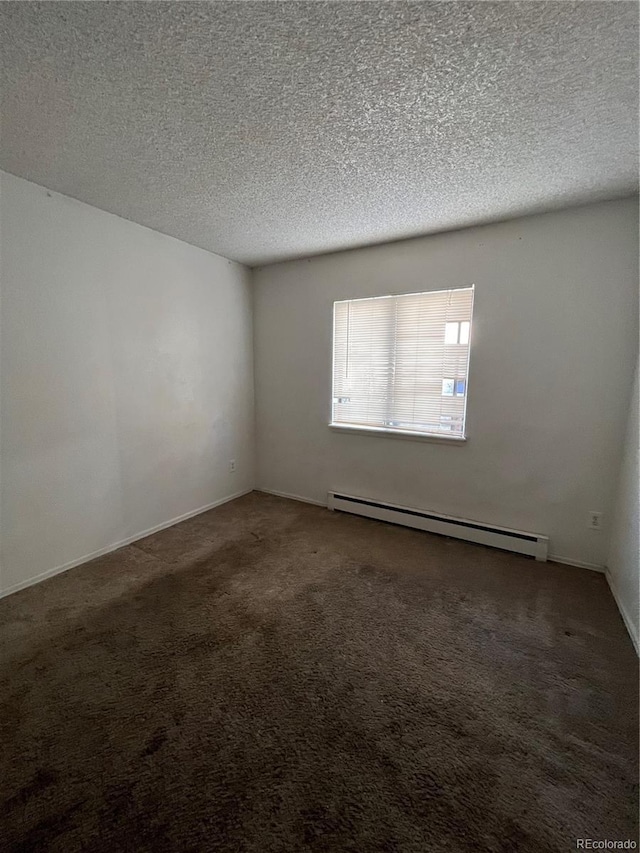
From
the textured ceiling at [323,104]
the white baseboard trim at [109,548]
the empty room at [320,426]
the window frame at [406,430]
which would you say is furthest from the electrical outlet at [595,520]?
the white baseboard trim at [109,548]

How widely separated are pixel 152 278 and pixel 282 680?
117 inches

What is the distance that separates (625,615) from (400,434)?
72.7 inches

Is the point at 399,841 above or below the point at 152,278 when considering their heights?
below

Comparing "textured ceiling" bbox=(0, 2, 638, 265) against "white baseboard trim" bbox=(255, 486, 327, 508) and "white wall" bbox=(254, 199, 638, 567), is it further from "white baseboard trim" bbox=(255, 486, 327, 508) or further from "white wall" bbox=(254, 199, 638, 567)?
"white baseboard trim" bbox=(255, 486, 327, 508)

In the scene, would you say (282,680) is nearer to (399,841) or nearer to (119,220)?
(399,841)

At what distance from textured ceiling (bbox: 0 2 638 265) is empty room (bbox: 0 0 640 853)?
1 centimetres

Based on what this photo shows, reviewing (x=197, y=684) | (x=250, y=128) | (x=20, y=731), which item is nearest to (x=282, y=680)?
(x=197, y=684)

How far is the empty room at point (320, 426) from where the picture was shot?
1.12m

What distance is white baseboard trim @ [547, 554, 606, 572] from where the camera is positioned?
2.46 metres

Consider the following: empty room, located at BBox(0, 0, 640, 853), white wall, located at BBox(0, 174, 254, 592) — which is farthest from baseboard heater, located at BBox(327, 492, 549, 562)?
white wall, located at BBox(0, 174, 254, 592)

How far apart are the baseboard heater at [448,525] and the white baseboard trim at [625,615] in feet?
1.27

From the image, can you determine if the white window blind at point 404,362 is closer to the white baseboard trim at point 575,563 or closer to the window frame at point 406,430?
the window frame at point 406,430

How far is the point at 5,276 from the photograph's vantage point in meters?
2.02

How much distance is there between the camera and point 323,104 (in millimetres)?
1422
